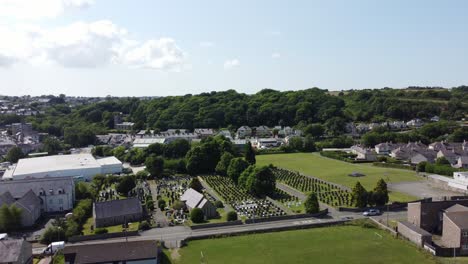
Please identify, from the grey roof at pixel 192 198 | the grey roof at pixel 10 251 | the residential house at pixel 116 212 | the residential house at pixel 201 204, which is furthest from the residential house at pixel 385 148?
the grey roof at pixel 10 251

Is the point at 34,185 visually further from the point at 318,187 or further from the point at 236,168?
the point at 318,187

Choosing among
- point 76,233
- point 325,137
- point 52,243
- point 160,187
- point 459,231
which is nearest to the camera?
point 459,231

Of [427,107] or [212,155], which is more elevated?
[427,107]

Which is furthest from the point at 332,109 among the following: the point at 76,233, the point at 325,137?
the point at 76,233

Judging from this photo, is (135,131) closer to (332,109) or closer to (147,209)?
(332,109)

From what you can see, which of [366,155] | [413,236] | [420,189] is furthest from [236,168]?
[366,155]

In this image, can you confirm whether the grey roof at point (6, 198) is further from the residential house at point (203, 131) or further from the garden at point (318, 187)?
the residential house at point (203, 131)

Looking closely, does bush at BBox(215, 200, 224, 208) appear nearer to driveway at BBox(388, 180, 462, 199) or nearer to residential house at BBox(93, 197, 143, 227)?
residential house at BBox(93, 197, 143, 227)

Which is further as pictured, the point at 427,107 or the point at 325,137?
the point at 427,107
